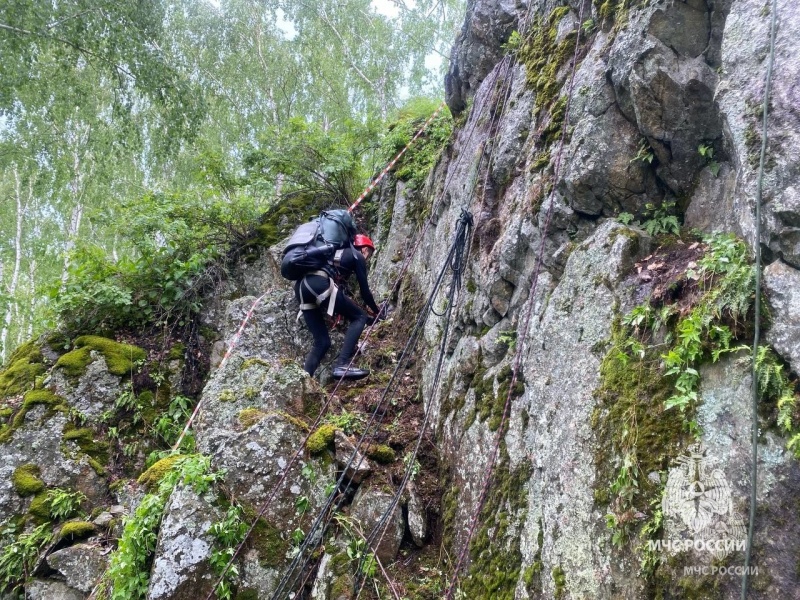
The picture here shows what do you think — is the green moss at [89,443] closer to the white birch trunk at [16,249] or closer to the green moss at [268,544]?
the green moss at [268,544]

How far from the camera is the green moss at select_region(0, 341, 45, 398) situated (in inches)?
273

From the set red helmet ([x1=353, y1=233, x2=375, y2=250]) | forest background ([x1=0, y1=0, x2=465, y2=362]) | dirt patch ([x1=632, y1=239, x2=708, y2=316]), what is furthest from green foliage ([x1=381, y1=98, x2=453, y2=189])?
dirt patch ([x1=632, y1=239, x2=708, y2=316])

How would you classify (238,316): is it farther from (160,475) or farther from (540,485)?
(540,485)

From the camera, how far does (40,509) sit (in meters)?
5.61

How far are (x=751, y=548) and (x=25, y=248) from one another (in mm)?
24885

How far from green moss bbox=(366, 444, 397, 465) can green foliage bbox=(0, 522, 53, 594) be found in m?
3.50

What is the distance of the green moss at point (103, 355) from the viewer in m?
6.93

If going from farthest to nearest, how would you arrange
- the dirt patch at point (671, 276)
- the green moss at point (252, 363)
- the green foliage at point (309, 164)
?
the green foliage at point (309, 164) → the green moss at point (252, 363) → the dirt patch at point (671, 276)

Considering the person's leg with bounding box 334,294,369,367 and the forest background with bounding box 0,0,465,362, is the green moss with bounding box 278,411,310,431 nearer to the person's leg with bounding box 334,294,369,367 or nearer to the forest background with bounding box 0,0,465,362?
the person's leg with bounding box 334,294,369,367

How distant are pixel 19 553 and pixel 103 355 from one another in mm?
2743

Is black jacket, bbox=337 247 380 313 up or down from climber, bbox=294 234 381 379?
up

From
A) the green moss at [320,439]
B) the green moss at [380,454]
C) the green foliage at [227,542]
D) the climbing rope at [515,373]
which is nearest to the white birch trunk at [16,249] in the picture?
the green moss at [320,439]

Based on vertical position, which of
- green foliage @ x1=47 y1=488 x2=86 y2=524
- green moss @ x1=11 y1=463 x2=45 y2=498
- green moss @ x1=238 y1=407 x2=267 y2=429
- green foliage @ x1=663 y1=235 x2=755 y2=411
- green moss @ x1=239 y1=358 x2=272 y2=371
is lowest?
green foliage @ x1=47 y1=488 x2=86 y2=524

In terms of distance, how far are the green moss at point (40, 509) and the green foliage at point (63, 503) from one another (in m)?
0.03
